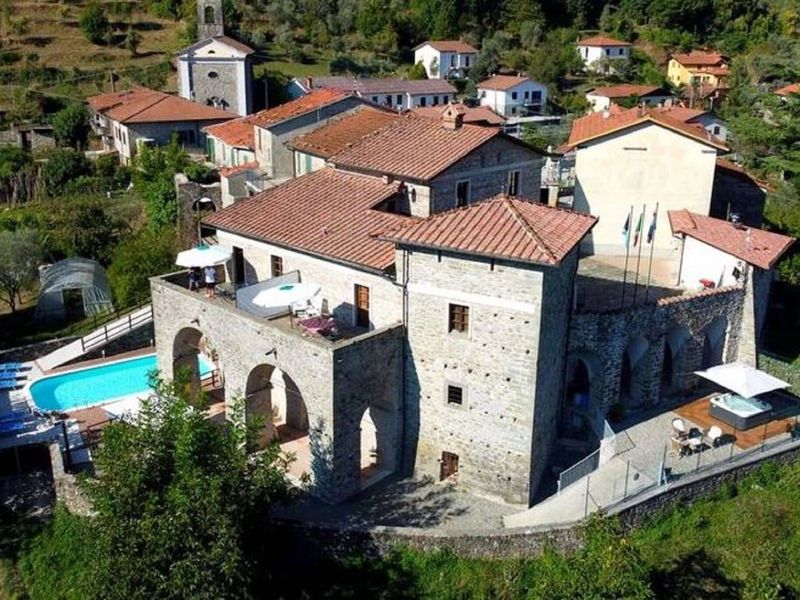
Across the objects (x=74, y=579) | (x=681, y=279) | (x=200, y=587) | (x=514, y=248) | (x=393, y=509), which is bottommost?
(x=74, y=579)

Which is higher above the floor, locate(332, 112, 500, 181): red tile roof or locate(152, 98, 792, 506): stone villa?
locate(332, 112, 500, 181): red tile roof

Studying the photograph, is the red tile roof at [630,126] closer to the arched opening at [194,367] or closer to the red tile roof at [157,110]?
the arched opening at [194,367]

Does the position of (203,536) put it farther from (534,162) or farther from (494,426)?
(534,162)

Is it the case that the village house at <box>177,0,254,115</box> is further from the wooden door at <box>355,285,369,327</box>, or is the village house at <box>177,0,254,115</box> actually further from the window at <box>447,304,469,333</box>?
the window at <box>447,304,469,333</box>

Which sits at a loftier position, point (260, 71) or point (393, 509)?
point (260, 71)

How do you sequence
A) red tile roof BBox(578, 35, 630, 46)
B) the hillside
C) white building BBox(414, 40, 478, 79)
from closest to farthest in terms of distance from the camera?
the hillside → white building BBox(414, 40, 478, 79) → red tile roof BBox(578, 35, 630, 46)

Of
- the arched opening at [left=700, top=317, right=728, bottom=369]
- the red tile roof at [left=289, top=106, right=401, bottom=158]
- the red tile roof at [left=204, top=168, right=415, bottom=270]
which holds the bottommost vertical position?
the arched opening at [left=700, top=317, right=728, bottom=369]

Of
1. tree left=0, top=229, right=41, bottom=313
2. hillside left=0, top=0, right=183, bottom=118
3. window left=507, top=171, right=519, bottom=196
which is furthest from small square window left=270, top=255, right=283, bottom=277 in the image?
hillside left=0, top=0, right=183, bottom=118

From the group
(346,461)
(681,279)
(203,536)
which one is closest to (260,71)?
(681,279)
